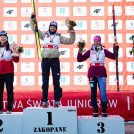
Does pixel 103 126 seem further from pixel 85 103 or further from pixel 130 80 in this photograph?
pixel 130 80

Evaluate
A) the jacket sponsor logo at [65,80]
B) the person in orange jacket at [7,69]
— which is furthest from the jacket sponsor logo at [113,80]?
the person in orange jacket at [7,69]

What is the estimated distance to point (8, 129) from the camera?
3.18 m

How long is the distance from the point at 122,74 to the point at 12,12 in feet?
8.62

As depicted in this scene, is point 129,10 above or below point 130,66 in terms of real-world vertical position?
above

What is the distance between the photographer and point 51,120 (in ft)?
10.1

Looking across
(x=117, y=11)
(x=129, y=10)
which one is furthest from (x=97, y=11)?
(x=129, y=10)

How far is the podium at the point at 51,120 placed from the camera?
3076 millimetres

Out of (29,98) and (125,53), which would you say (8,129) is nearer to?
(29,98)

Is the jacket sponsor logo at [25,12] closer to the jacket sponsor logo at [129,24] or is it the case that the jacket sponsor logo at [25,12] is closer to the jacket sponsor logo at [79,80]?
the jacket sponsor logo at [79,80]

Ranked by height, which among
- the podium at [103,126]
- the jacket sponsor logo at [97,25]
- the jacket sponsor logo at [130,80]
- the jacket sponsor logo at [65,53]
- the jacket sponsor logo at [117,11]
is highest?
the jacket sponsor logo at [117,11]

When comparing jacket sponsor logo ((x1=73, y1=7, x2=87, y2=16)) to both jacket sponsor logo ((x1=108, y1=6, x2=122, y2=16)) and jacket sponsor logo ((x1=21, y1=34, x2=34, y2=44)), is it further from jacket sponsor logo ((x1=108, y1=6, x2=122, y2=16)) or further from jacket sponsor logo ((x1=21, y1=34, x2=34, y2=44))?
jacket sponsor logo ((x1=21, y1=34, x2=34, y2=44))

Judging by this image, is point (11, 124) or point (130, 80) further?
point (130, 80)

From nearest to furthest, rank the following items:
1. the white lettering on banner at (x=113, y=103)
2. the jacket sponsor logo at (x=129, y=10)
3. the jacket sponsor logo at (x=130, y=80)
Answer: the white lettering on banner at (x=113, y=103) < the jacket sponsor logo at (x=130, y=80) < the jacket sponsor logo at (x=129, y=10)

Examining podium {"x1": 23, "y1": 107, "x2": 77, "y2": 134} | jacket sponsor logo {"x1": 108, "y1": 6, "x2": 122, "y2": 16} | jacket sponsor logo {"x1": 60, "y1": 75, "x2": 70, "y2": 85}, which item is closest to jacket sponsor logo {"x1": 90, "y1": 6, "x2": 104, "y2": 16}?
jacket sponsor logo {"x1": 108, "y1": 6, "x2": 122, "y2": 16}
